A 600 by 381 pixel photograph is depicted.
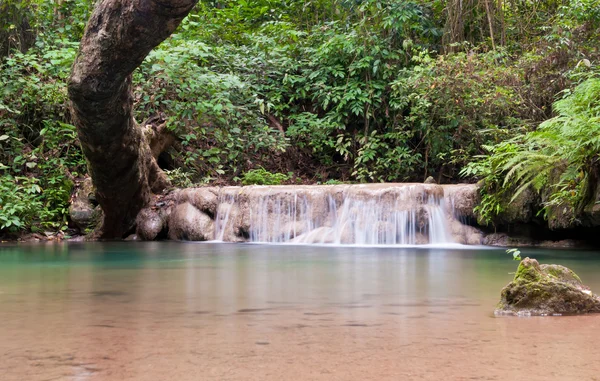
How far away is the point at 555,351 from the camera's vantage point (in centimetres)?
255

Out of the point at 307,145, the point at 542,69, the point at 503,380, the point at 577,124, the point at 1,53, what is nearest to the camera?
the point at 503,380

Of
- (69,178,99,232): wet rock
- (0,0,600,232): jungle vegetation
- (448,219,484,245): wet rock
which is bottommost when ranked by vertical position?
(448,219,484,245): wet rock

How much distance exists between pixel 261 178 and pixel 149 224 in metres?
2.81

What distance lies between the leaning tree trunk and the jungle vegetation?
4.59 feet

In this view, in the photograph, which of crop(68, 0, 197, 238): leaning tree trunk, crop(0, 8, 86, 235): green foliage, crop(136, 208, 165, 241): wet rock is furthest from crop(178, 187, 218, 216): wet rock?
crop(0, 8, 86, 235): green foliage

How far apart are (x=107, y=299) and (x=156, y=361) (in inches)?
72.8

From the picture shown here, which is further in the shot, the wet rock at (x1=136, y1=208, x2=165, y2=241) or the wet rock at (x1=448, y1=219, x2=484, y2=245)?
the wet rock at (x1=136, y1=208, x2=165, y2=241)

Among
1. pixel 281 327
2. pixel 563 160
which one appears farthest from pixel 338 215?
pixel 281 327

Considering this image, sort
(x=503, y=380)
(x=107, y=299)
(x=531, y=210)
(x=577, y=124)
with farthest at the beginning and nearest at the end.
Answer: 1. (x=531, y=210)
2. (x=577, y=124)
3. (x=107, y=299)
4. (x=503, y=380)

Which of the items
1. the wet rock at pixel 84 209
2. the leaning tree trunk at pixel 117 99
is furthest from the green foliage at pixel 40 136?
the leaning tree trunk at pixel 117 99

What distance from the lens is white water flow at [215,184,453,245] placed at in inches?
402

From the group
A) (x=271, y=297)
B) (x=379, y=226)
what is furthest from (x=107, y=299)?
(x=379, y=226)

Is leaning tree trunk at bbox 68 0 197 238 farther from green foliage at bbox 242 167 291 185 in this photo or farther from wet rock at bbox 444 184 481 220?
wet rock at bbox 444 184 481 220

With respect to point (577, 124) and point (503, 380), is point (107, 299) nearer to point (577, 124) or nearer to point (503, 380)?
point (503, 380)
